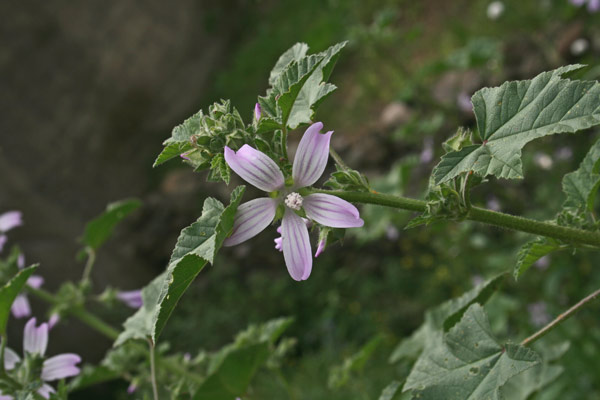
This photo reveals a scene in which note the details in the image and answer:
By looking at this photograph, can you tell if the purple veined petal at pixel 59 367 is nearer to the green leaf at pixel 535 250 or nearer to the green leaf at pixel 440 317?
the green leaf at pixel 440 317

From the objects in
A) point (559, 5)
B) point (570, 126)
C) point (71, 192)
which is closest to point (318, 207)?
point (570, 126)

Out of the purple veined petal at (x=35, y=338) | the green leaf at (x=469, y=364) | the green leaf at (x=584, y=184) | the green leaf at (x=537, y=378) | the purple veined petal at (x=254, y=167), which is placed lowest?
the green leaf at (x=537, y=378)

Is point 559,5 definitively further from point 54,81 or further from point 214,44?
point 54,81

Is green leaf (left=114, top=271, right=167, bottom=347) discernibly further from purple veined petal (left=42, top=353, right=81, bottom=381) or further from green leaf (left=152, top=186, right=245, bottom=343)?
green leaf (left=152, top=186, right=245, bottom=343)

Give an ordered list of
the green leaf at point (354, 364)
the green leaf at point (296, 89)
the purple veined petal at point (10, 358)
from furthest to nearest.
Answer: the green leaf at point (354, 364)
the purple veined petal at point (10, 358)
the green leaf at point (296, 89)

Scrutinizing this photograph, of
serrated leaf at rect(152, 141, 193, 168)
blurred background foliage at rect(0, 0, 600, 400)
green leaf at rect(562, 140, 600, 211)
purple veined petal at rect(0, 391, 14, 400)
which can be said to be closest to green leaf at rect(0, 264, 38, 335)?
purple veined petal at rect(0, 391, 14, 400)

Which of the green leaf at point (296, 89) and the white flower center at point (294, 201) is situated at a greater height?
the green leaf at point (296, 89)

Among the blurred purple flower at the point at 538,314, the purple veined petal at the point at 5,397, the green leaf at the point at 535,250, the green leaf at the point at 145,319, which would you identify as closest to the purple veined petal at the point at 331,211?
the green leaf at the point at 535,250

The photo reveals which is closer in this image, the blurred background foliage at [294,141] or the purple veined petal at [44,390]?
the purple veined petal at [44,390]

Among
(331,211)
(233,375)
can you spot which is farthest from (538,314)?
(331,211)
